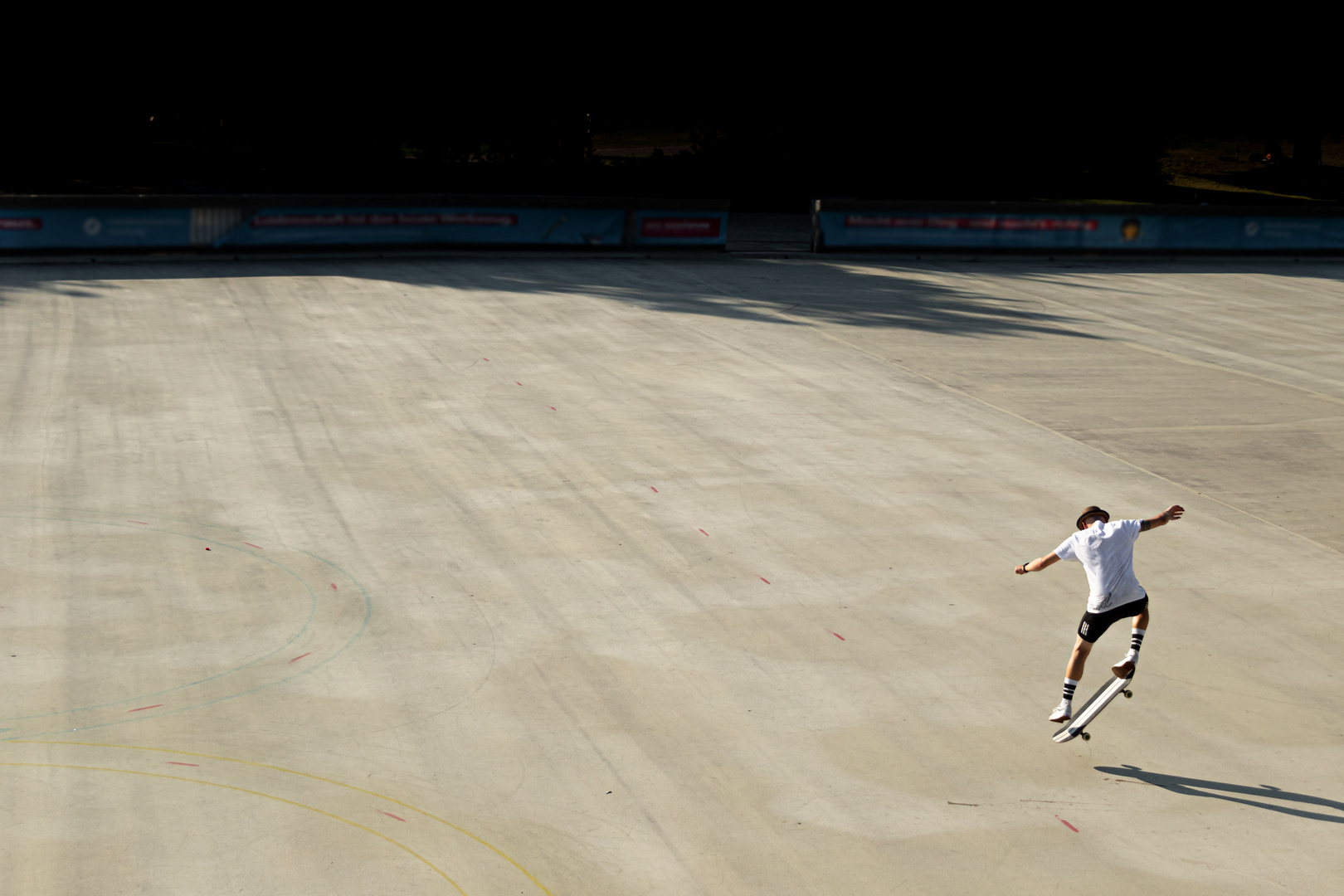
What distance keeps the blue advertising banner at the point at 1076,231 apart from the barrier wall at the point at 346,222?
3.67m

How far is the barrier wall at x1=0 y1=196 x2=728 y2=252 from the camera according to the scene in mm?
26234

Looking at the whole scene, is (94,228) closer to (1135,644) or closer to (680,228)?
(680,228)

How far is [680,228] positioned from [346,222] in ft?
24.7

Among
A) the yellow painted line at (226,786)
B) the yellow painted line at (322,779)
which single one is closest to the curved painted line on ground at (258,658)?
the yellow painted line at (322,779)

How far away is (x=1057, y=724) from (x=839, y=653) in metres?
1.78

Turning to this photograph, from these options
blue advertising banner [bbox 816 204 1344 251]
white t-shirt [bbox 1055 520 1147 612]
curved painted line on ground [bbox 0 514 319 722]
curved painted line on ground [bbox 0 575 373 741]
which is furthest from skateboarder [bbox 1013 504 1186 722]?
blue advertising banner [bbox 816 204 1344 251]

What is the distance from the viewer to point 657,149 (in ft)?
163

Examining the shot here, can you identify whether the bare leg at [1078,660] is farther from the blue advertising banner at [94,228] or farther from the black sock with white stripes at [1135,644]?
the blue advertising banner at [94,228]

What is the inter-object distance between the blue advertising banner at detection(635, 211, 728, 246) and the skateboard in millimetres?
22809

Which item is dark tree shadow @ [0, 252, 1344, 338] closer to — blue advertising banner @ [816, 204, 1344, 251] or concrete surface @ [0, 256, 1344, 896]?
blue advertising banner @ [816, 204, 1344, 251]

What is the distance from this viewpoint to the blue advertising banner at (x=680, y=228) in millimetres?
30734

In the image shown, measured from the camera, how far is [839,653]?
10391 millimetres

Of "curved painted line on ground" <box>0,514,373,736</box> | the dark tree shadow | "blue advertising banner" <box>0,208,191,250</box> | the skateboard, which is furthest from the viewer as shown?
"blue advertising banner" <box>0,208,191,250</box>

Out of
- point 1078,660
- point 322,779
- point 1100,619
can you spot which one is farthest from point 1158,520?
point 322,779
